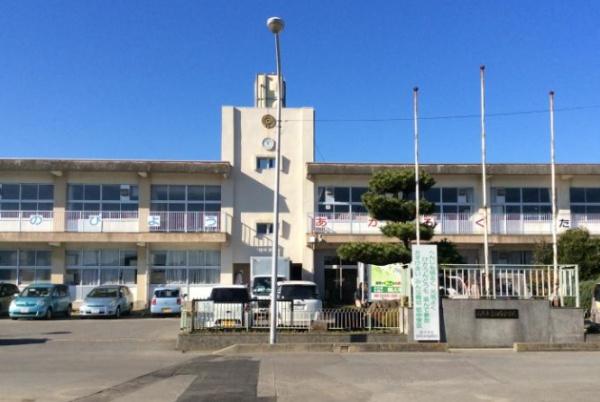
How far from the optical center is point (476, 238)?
3153 centimetres

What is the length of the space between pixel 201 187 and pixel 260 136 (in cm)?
431

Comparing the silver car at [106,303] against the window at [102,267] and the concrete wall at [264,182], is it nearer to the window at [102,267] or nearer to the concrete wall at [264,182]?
the window at [102,267]

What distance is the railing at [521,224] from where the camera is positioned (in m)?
32.0

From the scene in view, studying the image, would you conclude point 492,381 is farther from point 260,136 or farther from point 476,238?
point 260,136

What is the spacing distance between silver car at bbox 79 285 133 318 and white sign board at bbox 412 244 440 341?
15.7 metres

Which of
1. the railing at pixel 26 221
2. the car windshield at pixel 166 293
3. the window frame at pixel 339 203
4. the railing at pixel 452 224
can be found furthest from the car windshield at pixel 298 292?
the railing at pixel 26 221

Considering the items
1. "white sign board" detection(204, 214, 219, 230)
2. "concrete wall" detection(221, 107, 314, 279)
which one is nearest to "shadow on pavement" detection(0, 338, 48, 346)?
"white sign board" detection(204, 214, 219, 230)

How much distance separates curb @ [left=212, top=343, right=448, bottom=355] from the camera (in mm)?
15109

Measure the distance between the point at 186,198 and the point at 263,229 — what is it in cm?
454

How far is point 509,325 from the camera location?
53.3ft

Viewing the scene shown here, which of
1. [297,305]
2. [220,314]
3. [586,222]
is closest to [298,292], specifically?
[297,305]

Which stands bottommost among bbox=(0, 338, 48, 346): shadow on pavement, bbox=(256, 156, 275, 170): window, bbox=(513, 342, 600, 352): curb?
bbox=(0, 338, 48, 346): shadow on pavement

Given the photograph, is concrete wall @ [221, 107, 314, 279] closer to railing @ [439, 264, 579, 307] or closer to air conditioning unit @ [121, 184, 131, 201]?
air conditioning unit @ [121, 184, 131, 201]

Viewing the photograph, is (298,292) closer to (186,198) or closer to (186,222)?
(186,222)
